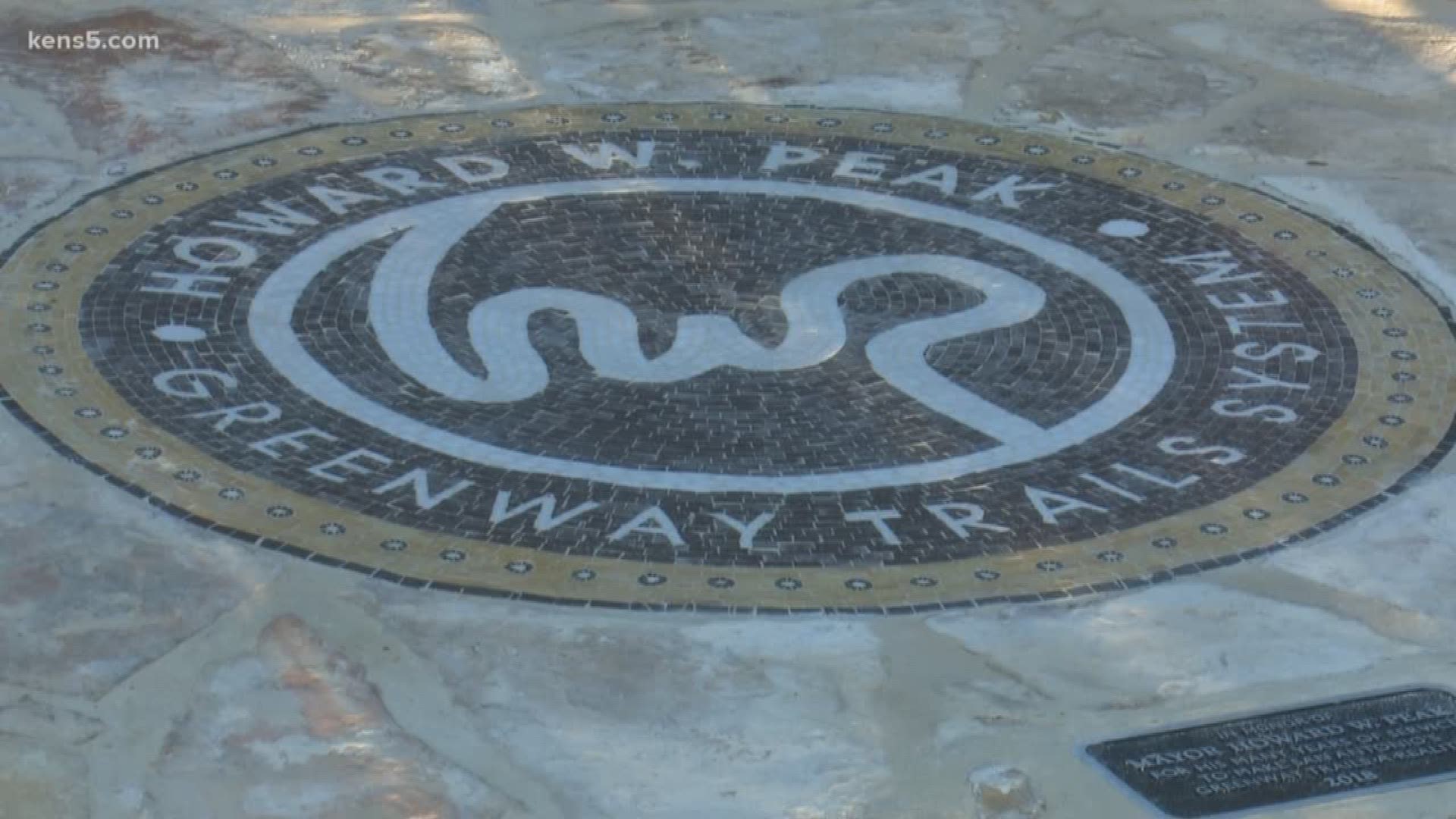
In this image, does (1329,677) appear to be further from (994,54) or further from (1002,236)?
(994,54)

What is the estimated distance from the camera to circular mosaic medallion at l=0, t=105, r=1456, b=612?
10.5 metres

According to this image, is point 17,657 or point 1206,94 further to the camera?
point 1206,94

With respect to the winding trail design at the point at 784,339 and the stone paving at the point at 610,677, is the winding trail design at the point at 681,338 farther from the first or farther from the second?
the stone paving at the point at 610,677

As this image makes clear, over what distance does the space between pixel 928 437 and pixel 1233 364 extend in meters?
1.69

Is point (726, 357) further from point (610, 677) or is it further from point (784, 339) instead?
point (610, 677)

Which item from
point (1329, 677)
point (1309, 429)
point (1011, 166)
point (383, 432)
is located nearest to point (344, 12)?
point (1011, 166)

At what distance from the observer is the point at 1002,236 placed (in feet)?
44.4
